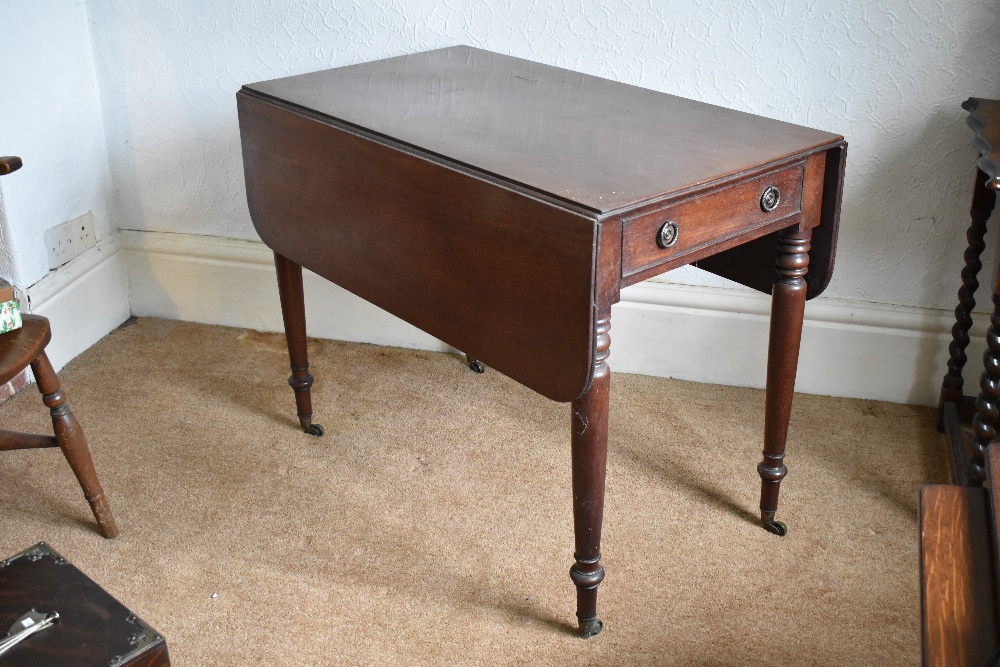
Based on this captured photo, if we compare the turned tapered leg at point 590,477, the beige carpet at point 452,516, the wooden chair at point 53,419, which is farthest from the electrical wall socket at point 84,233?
the turned tapered leg at point 590,477

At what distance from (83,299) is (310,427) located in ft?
2.39

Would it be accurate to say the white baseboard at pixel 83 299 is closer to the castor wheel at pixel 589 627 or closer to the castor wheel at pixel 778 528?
the castor wheel at pixel 589 627

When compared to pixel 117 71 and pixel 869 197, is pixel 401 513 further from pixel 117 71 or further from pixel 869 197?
pixel 117 71

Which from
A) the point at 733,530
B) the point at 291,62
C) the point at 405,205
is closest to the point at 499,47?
the point at 291,62

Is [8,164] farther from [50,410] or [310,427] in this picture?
[310,427]

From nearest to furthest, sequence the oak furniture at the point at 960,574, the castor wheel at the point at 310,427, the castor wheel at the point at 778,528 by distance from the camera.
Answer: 1. the oak furniture at the point at 960,574
2. the castor wheel at the point at 778,528
3. the castor wheel at the point at 310,427

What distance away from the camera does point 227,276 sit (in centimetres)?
255

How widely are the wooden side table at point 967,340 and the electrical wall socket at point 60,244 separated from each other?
192 cm

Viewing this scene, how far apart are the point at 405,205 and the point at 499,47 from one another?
79cm

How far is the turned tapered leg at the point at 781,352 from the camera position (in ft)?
5.25

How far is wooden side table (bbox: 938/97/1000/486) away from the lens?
162 centimetres

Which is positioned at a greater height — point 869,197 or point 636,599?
point 869,197

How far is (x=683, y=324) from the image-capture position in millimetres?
2299

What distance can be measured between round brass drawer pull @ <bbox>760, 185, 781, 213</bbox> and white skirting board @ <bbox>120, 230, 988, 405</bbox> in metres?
0.78
